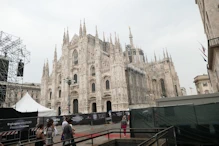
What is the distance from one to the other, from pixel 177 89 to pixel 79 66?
1297 inches

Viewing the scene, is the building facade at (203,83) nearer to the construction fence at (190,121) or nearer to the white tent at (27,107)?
the white tent at (27,107)

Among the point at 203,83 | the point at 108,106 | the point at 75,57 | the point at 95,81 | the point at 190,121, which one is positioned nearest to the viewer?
the point at 190,121

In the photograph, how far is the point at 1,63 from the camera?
69.0 ft

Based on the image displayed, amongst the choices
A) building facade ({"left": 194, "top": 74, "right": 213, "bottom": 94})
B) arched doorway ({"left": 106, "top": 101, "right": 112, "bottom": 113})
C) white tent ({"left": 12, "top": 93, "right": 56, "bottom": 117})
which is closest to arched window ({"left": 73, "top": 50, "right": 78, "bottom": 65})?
arched doorway ({"left": 106, "top": 101, "right": 112, "bottom": 113})

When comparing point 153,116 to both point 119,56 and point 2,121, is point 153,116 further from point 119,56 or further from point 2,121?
point 119,56

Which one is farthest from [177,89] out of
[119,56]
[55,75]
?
[55,75]

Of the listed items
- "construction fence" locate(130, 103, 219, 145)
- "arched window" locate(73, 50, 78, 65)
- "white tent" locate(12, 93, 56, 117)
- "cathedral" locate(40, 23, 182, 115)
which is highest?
"arched window" locate(73, 50, 78, 65)

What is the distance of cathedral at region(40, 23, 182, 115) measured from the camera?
27469 millimetres

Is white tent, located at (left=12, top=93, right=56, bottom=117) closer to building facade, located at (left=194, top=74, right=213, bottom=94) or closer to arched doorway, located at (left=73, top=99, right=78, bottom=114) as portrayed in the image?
arched doorway, located at (left=73, top=99, right=78, bottom=114)

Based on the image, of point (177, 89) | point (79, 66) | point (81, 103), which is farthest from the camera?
point (177, 89)

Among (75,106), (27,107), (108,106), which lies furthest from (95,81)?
(27,107)

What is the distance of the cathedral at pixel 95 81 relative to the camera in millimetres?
27469

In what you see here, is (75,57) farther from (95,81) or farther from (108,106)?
(108,106)

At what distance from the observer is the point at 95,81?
100 feet
